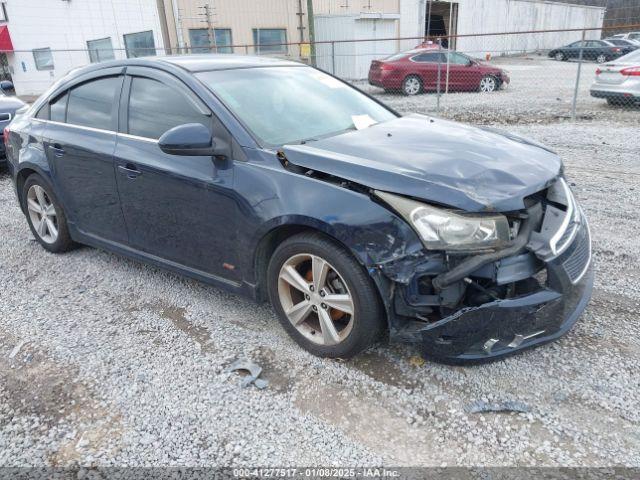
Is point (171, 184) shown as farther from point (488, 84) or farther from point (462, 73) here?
point (488, 84)

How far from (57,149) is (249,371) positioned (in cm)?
257

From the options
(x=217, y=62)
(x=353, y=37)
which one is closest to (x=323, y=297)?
(x=217, y=62)

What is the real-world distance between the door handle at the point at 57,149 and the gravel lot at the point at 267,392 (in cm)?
112

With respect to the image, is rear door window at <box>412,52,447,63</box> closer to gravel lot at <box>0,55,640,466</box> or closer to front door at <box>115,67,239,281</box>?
gravel lot at <box>0,55,640,466</box>

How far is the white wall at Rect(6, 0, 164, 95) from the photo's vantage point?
21562 mm

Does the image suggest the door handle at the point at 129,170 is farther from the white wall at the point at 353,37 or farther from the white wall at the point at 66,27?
the white wall at the point at 66,27

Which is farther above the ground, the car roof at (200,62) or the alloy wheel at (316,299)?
the car roof at (200,62)

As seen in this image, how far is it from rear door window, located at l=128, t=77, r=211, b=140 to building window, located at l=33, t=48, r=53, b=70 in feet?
76.2

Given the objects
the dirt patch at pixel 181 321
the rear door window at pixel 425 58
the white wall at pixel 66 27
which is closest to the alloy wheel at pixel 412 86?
the rear door window at pixel 425 58

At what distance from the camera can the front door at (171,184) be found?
319 centimetres

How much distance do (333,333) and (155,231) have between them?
153 centimetres

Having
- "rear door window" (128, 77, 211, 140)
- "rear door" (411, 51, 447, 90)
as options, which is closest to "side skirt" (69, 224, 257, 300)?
"rear door window" (128, 77, 211, 140)

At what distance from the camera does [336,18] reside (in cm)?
2394

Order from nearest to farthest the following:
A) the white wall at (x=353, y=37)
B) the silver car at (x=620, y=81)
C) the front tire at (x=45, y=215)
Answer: the front tire at (x=45, y=215) < the silver car at (x=620, y=81) < the white wall at (x=353, y=37)
